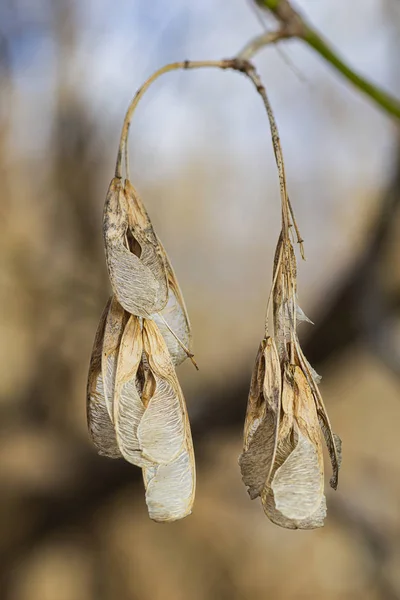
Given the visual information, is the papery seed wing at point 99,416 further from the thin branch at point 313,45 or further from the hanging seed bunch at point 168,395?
the thin branch at point 313,45

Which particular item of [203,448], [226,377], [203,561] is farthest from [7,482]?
[203,561]

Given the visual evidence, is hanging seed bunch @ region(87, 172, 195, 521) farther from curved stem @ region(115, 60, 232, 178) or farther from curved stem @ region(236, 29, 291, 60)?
curved stem @ region(236, 29, 291, 60)

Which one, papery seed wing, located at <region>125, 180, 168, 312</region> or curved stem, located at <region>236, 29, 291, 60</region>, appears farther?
curved stem, located at <region>236, 29, 291, 60</region>

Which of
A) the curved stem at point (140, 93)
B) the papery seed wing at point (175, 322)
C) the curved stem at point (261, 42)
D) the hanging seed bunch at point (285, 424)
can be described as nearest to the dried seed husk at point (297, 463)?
the hanging seed bunch at point (285, 424)

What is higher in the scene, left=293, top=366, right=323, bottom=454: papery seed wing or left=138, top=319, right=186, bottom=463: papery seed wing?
left=138, top=319, right=186, bottom=463: papery seed wing

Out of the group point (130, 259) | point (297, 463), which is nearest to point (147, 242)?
point (130, 259)

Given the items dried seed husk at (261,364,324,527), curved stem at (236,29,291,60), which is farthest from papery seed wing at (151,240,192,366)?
curved stem at (236,29,291,60)

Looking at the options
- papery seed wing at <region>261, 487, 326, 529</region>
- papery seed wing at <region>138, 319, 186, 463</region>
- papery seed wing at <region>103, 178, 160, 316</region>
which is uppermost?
papery seed wing at <region>103, 178, 160, 316</region>

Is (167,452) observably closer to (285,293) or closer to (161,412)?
(161,412)
